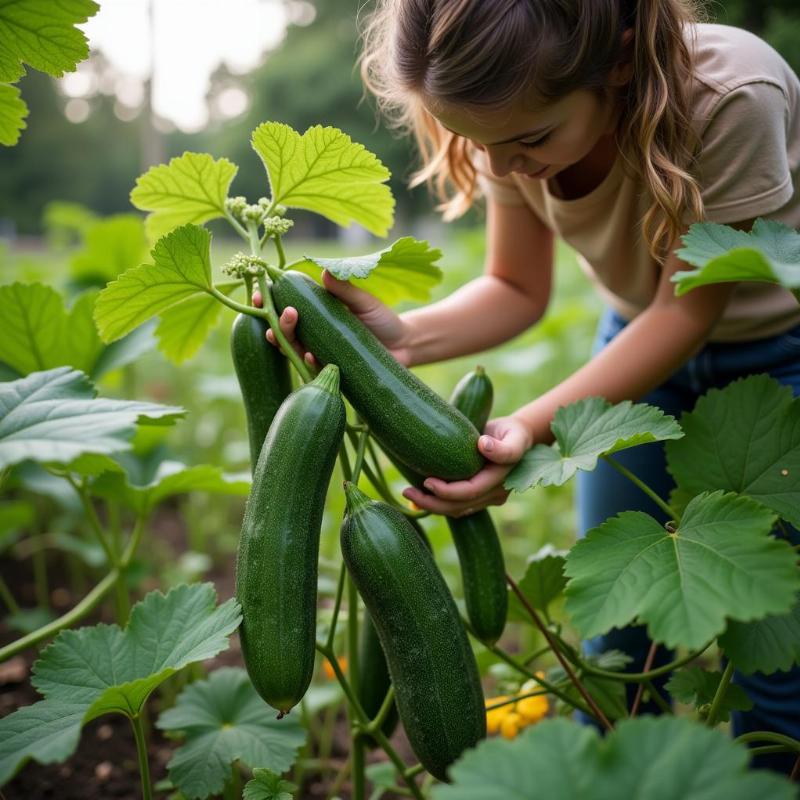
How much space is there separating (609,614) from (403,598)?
0.37m

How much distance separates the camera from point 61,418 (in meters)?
1.30

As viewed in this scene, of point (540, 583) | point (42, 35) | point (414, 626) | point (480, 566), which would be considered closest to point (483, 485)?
point (480, 566)

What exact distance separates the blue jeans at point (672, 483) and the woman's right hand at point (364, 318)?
2.04 feet

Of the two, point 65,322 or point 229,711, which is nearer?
point 229,711

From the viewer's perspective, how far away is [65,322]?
197cm

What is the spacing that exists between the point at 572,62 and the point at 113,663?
140 cm

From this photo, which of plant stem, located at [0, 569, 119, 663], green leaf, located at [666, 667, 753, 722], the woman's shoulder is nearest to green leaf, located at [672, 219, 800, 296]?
the woman's shoulder

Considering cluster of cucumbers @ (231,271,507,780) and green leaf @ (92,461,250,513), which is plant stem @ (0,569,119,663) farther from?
cluster of cucumbers @ (231,271,507,780)

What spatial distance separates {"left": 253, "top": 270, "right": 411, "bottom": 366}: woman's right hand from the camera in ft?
5.03

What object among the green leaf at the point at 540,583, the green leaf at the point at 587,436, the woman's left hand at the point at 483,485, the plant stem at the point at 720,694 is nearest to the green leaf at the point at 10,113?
the woman's left hand at the point at 483,485

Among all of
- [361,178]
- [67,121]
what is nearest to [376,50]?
[361,178]

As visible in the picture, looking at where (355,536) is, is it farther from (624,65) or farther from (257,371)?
(624,65)

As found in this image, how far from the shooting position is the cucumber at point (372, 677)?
5.61 feet

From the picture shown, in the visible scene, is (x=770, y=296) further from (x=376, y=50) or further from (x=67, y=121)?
(x=67, y=121)
